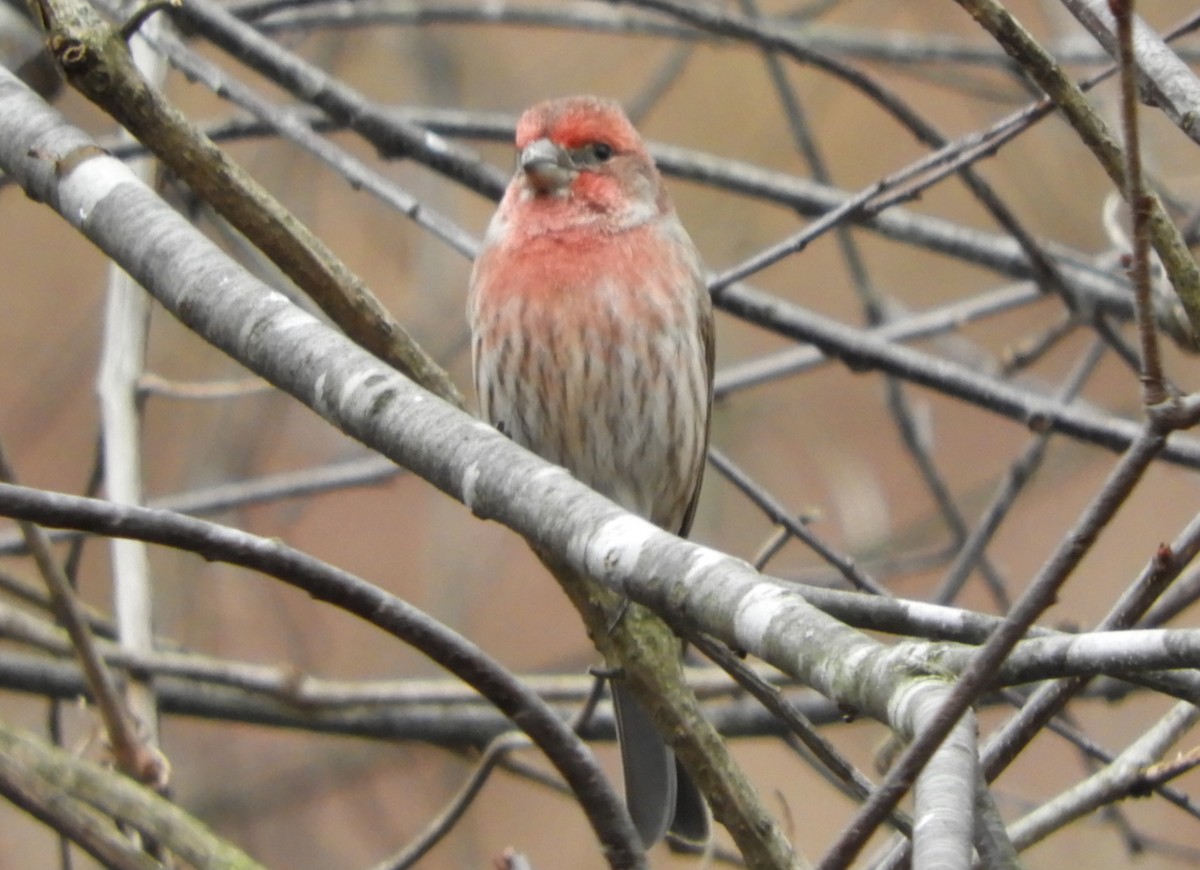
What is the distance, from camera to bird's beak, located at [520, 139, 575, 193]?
4531 mm

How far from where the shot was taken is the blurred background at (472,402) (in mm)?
6621

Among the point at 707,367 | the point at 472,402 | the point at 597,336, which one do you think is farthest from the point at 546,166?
the point at 472,402

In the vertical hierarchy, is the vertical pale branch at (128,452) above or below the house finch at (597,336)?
below

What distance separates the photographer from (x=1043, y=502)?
8711 mm

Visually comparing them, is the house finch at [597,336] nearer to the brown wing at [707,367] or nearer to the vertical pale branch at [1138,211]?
the brown wing at [707,367]

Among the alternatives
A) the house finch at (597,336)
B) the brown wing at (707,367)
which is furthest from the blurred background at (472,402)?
the house finch at (597,336)

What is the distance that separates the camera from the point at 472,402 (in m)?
7.39

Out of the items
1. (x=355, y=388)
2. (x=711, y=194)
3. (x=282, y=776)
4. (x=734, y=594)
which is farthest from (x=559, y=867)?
(x=734, y=594)

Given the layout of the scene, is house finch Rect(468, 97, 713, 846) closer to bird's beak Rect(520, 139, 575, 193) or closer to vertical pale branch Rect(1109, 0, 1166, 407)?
bird's beak Rect(520, 139, 575, 193)

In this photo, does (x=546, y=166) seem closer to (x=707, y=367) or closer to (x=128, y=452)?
(x=707, y=367)

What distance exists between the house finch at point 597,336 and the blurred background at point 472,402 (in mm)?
1311

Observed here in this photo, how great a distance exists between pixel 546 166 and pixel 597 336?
0.53m

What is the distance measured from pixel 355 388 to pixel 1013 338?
6834mm

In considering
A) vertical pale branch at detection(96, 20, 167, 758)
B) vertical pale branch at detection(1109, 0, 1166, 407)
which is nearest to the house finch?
vertical pale branch at detection(96, 20, 167, 758)
